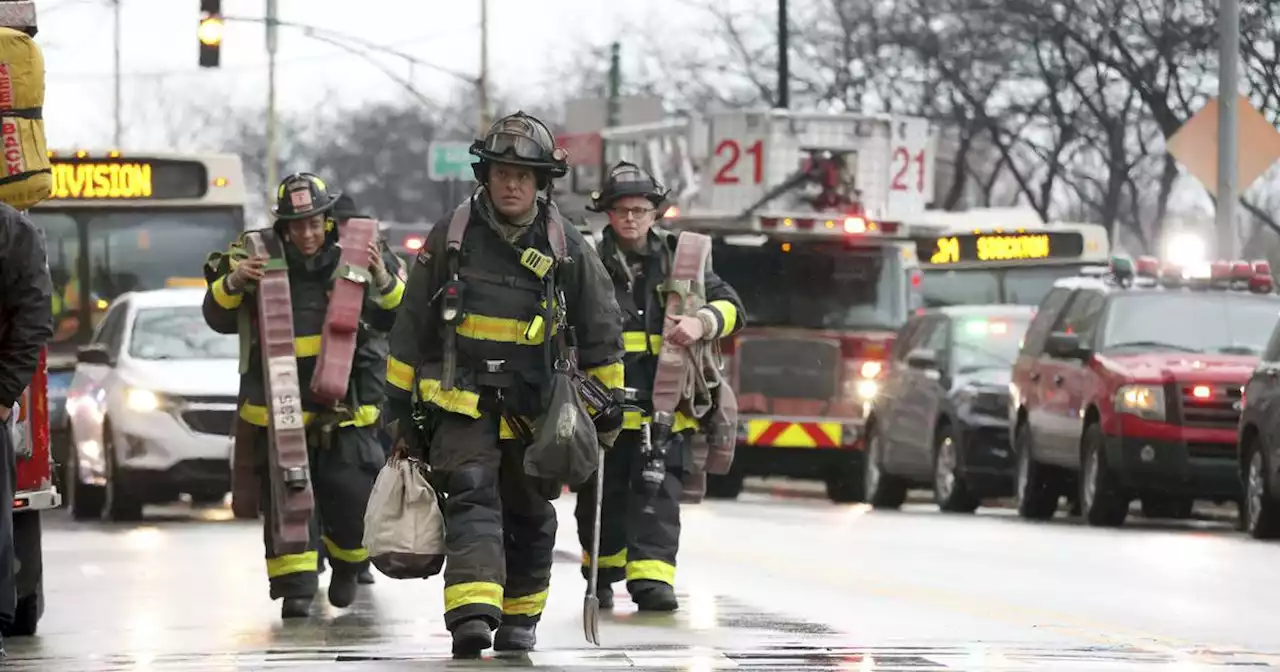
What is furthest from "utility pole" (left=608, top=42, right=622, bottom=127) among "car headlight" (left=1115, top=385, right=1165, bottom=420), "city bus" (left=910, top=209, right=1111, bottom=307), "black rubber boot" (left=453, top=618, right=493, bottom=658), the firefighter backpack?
"black rubber boot" (left=453, top=618, right=493, bottom=658)

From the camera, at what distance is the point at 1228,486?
2036cm

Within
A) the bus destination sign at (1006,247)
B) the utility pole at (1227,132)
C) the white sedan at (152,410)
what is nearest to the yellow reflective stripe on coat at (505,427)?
the white sedan at (152,410)

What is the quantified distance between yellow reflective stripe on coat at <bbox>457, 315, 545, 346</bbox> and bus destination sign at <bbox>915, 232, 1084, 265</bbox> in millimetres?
18188

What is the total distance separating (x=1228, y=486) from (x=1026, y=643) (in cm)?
980

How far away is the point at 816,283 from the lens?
85.9ft

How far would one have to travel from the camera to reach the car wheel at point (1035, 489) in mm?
22500

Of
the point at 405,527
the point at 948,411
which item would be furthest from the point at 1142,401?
the point at 405,527

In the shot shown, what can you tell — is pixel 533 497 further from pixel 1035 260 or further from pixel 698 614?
pixel 1035 260

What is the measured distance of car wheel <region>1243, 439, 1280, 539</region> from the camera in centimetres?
1864

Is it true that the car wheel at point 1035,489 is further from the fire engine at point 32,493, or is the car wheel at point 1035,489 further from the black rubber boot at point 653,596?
the fire engine at point 32,493

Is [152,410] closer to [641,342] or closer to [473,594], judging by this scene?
[641,342]

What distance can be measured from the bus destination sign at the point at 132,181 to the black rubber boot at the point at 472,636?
51.4 feet

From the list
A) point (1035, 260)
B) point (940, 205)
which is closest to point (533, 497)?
point (1035, 260)

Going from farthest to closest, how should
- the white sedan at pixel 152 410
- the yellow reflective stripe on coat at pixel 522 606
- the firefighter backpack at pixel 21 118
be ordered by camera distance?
the white sedan at pixel 152 410, the firefighter backpack at pixel 21 118, the yellow reflective stripe on coat at pixel 522 606
